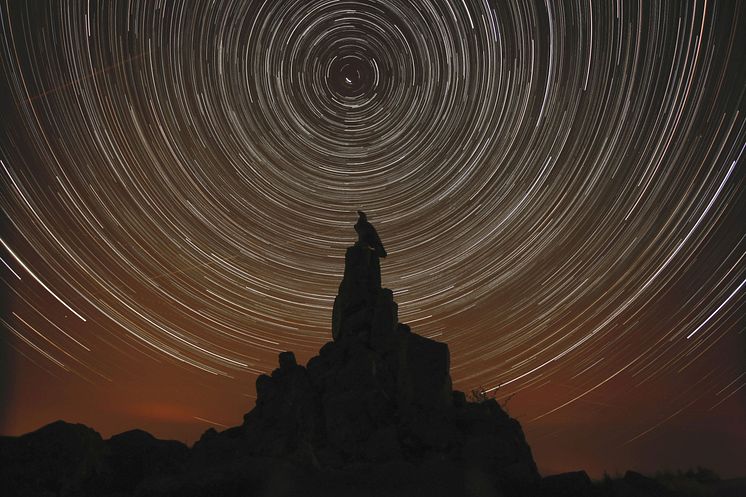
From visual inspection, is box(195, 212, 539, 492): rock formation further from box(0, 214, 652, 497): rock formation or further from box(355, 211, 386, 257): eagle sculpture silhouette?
box(355, 211, 386, 257): eagle sculpture silhouette

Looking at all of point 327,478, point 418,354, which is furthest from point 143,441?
point 418,354

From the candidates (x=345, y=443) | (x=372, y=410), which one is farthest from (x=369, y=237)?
(x=345, y=443)

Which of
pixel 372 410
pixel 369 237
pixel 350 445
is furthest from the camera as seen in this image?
pixel 369 237

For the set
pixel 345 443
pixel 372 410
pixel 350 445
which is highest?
pixel 372 410

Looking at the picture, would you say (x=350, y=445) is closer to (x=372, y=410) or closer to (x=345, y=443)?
(x=345, y=443)

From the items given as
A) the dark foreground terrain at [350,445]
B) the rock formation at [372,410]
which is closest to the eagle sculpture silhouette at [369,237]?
the dark foreground terrain at [350,445]

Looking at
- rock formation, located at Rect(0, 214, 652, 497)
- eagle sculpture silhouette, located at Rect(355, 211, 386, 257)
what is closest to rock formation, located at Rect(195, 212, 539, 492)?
rock formation, located at Rect(0, 214, 652, 497)

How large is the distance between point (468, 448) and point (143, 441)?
1462 cm

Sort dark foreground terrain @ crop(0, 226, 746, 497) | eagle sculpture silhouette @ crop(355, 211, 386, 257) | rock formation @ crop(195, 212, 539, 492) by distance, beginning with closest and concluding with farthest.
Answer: dark foreground terrain @ crop(0, 226, 746, 497) < rock formation @ crop(195, 212, 539, 492) < eagle sculpture silhouette @ crop(355, 211, 386, 257)

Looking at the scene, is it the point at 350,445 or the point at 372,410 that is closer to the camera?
the point at 350,445

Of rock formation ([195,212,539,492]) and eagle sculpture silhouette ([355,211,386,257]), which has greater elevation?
eagle sculpture silhouette ([355,211,386,257])

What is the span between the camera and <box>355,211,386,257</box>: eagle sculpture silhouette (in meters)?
33.1

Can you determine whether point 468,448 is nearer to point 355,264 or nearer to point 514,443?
point 514,443

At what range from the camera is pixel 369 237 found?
33.2 meters
